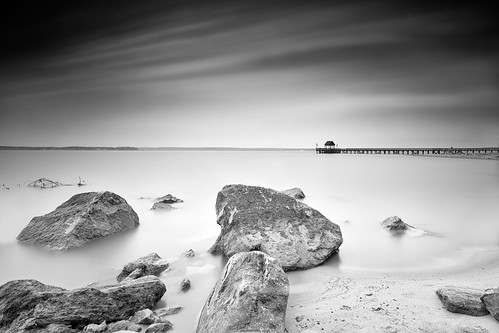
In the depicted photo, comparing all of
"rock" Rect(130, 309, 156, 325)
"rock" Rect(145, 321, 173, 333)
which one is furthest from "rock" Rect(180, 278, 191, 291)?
Answer: "rock" Rect(145, 321, 173, 333)

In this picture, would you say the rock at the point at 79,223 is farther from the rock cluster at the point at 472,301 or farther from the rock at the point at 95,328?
the rock cluster at the point at 472,301

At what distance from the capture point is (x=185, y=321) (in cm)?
429

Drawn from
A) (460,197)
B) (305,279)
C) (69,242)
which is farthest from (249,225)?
(460,197)

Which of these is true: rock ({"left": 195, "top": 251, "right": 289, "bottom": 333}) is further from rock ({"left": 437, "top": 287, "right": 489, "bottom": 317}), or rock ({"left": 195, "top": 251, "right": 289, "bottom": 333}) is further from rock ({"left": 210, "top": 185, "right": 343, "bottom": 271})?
rock ({"left": 437, "top": 287, "right": 489, "bottom": 317})

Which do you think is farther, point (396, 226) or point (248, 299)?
point (396, 226)

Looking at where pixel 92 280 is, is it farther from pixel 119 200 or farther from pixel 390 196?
pixel 390 196

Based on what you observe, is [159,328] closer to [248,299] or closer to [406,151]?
[248,299]

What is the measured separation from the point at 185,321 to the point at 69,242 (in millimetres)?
5229

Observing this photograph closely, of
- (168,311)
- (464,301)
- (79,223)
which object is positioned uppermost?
(79,223)

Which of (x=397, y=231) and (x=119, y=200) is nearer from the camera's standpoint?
(x=397, y=231)

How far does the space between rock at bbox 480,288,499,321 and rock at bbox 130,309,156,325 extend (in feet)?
14.2

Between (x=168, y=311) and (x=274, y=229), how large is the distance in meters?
2.93

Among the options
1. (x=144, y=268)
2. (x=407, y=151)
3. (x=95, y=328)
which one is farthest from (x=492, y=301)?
(x=407, y=151)

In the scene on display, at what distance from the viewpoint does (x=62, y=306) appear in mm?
4004
